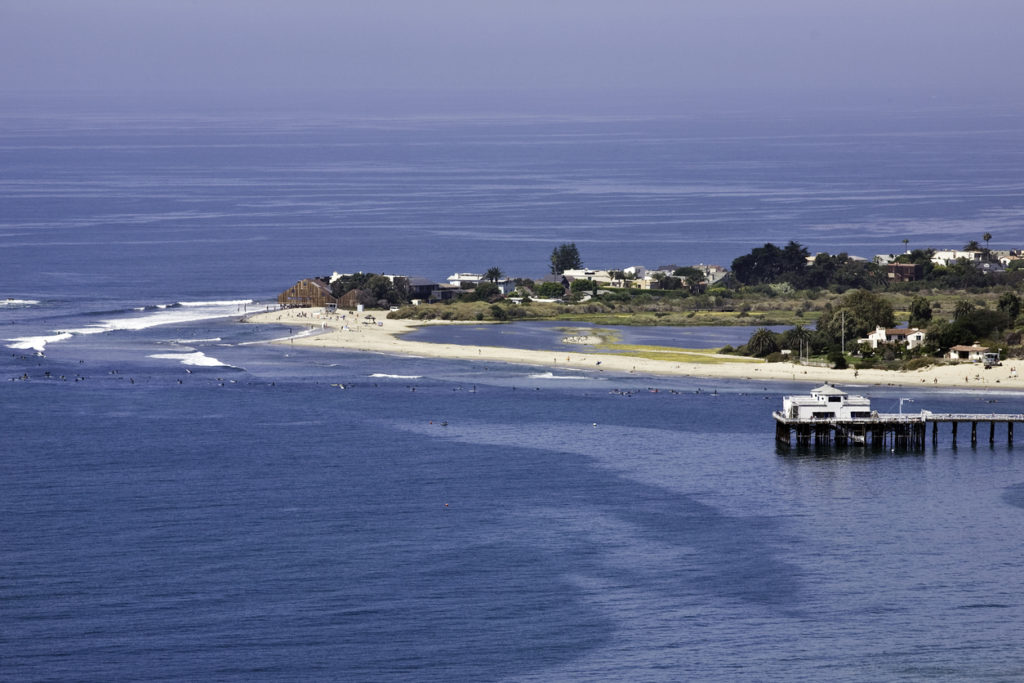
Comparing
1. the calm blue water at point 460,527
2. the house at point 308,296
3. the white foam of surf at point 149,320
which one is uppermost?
the house at point 308,296

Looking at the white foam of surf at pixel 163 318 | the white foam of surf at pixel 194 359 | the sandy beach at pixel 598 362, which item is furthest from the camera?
the white foam of surf at pixel 163 318

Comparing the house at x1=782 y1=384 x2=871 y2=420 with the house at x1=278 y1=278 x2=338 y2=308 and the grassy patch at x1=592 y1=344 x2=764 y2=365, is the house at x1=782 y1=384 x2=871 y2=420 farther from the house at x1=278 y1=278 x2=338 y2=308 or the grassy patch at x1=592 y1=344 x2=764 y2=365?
the house at x1=278 y1=278 x2=338 y2=308

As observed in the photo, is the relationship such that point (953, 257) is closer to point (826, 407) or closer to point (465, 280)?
point (465, 280)

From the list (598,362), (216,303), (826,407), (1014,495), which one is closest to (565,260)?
(216,303)

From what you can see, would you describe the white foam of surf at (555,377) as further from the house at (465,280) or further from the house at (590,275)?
the house at (590,275)

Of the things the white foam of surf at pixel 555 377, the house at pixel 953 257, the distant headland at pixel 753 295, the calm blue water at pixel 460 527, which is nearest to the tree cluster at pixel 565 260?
the distant headland at pixel 753 295

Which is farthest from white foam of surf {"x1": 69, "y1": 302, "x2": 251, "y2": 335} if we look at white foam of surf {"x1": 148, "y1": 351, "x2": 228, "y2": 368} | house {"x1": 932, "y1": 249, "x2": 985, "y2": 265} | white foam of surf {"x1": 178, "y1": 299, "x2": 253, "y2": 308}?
house {"x1": 932, "y1": 249, "x2": 985, "y2": 265}

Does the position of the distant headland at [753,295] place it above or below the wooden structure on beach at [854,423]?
above
